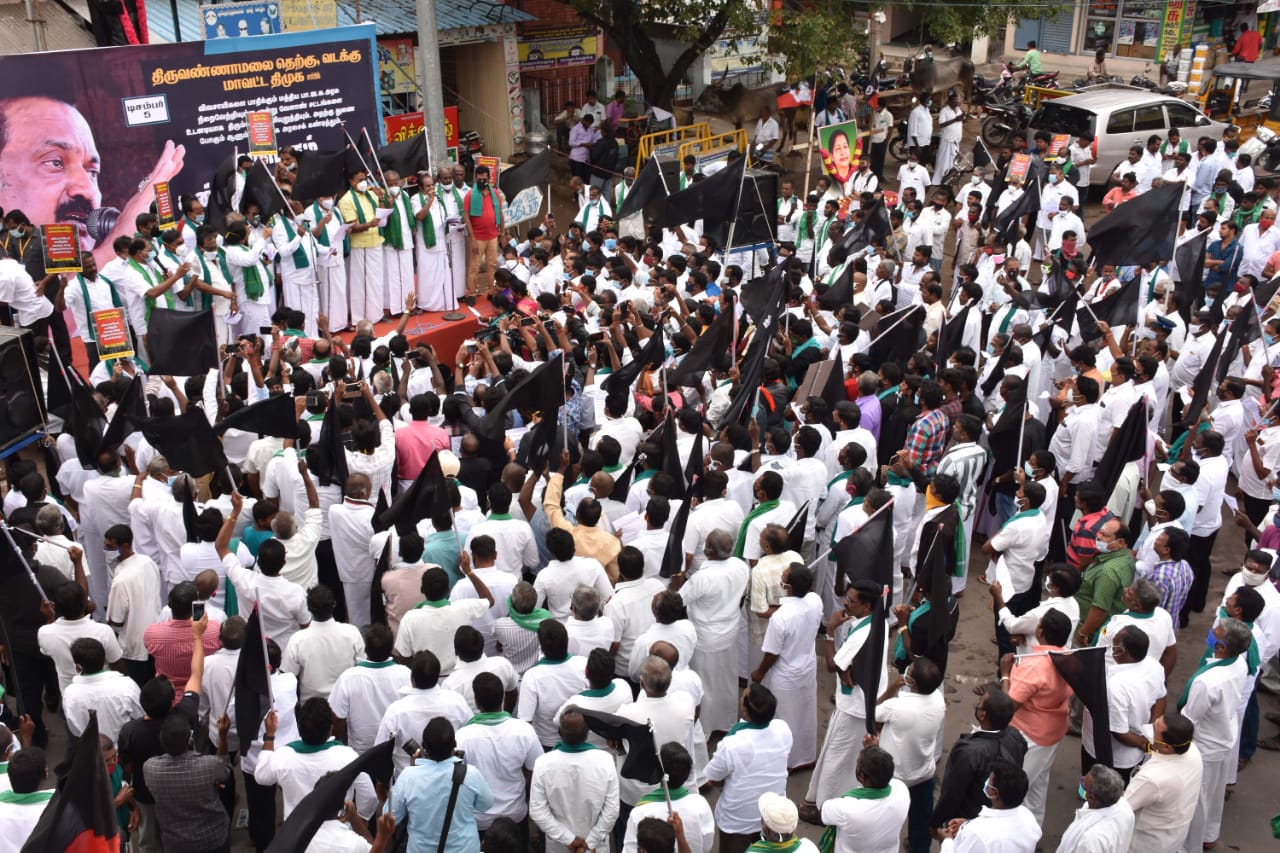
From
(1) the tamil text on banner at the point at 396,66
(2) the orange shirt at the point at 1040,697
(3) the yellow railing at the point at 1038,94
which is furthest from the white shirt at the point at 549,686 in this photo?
(3) the yellow railing at the point at 1038,94

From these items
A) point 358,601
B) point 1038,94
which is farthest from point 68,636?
point 1038,94

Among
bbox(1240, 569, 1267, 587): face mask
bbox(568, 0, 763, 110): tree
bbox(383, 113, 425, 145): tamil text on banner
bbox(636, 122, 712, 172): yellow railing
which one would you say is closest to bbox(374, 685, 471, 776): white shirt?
bbox(1240, 569, 1267, 587): face mask

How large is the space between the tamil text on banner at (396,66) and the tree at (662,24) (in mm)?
2634

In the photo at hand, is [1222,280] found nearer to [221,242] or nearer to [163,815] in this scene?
[221,242]

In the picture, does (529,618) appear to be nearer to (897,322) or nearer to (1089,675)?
(1089,675)

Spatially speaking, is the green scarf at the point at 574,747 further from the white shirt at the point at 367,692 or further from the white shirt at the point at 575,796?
the white shirt at the point at 367,692

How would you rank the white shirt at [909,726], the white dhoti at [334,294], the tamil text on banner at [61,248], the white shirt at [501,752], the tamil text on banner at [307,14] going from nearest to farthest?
the white shirt at [501,752] < the white shirt at [909,726] < the tamil text on banner at [61,248] < the white dhoti at [334,294] < the tamil text on banner at [307,14]

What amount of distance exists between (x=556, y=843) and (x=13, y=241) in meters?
8.28

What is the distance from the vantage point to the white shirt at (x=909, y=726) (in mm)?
6320

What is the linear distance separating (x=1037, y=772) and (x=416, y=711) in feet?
10.5

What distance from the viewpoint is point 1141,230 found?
11.3 metres

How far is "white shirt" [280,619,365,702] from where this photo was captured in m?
6.57

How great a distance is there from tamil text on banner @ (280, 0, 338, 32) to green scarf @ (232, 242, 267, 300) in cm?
503

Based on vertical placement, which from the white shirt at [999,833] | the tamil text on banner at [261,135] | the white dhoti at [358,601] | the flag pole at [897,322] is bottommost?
the white dhoti at [358,601]
